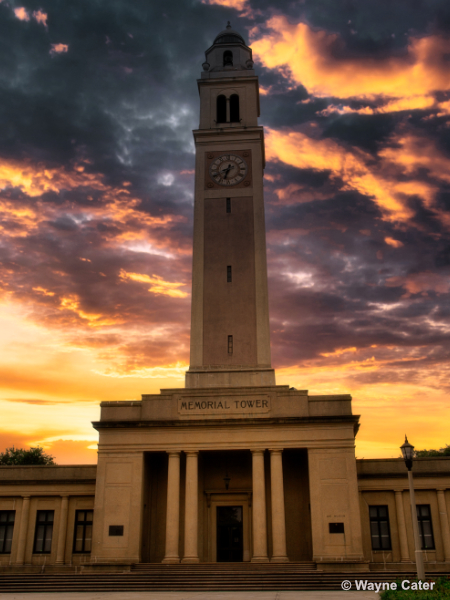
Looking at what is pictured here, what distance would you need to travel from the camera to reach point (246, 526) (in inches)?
1387

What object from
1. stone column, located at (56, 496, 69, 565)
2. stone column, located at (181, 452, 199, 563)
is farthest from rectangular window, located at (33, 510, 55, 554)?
stone column, located at (181, 452, 199, 563)

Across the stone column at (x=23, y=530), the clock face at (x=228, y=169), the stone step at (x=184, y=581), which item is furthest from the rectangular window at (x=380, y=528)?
the clock face at (x=228, y=169)

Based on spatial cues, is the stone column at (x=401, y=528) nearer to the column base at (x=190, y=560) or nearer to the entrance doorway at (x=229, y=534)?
the entrance doorway at (x=229, y=534)

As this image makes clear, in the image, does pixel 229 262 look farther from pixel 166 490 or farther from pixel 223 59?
pixel 223 59

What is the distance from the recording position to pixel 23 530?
3719 centimetres

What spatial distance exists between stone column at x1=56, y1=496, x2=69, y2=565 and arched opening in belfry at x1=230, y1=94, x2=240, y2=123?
3186 cm

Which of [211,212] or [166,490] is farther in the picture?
[211,212]

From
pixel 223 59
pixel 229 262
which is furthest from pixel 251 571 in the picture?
pixel 223 59

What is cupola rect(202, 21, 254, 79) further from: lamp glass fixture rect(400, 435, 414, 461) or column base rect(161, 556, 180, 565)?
column base rect(161, 556, 180, 565)

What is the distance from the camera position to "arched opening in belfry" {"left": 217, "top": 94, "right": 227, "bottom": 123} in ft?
153

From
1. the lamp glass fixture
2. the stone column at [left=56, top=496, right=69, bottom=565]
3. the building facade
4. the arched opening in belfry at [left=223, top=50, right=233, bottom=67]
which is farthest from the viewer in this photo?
the arched opening in belfry at [left=223, top=50, right=233, bottom=67]

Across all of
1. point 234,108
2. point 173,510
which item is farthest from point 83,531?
point 234,108

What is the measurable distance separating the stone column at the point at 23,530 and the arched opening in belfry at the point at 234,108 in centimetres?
3293

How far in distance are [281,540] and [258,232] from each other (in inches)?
834
